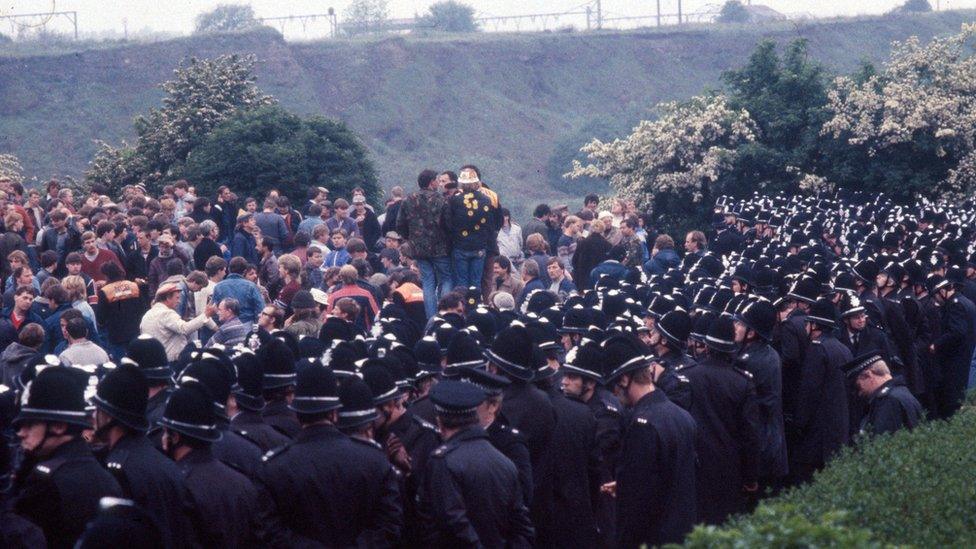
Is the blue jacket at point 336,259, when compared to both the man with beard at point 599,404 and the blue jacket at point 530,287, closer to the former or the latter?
the blue jacket at point 530,287

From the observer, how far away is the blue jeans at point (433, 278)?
1623 cm

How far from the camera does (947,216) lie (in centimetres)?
2339

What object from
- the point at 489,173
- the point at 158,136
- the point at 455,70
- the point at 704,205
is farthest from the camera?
the point at 455,70

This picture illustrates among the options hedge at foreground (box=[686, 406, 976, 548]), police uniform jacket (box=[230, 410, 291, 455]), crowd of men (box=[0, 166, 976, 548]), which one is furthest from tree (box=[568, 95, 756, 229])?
police uniform jacket (box=[230, 410, 291, 455])

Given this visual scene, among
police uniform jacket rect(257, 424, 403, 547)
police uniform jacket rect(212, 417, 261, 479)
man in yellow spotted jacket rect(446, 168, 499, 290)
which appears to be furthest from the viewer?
man in yellow spotted jacket rect(446, 168, 499, 290)

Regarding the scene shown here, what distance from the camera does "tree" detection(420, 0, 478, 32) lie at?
8412 cm

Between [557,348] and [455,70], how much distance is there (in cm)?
5933

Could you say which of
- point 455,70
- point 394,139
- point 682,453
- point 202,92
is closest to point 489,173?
point 394,139

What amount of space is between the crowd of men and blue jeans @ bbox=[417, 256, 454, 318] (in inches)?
1.1

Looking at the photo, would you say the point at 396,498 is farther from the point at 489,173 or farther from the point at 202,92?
the point at 489,173

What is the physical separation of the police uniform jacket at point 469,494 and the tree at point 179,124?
21.3 m

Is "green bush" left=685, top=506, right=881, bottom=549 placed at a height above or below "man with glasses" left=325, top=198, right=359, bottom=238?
above

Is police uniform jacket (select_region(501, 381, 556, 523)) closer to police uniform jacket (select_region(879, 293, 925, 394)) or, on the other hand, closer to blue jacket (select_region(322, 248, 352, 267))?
police uniform jacket (select_region(879, 293, 925, 394))

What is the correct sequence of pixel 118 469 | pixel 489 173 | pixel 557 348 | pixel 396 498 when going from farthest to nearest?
pixel 489 173
pixel 557 348
pixel 396 498
pixel 118 469
